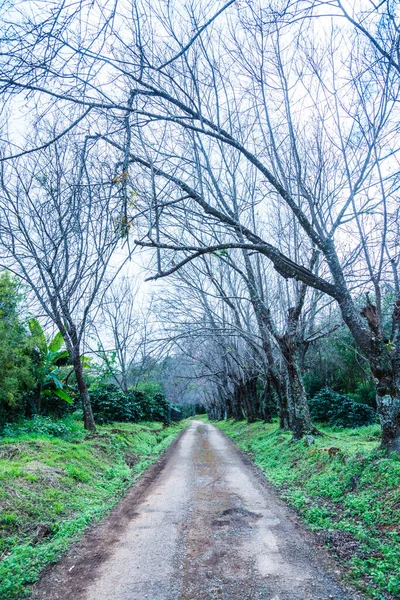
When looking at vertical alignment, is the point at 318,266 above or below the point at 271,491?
above

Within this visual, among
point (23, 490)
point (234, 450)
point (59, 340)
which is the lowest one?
point (234, 450)

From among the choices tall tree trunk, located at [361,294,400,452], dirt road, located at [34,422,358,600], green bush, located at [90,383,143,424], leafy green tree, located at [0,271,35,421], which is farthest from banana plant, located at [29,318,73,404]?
tall tree trunk, located at [361,294,400,452]

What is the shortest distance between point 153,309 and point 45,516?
402 inches

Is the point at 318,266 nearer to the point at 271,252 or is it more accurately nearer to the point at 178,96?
the point at 271,252

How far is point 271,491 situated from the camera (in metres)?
7.80

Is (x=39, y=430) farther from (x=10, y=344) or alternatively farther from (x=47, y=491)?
(x=47, y=491)

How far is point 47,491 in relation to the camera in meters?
6.68

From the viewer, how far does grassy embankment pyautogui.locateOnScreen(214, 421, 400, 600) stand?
4035mm

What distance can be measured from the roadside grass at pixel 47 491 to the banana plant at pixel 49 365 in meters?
2.90

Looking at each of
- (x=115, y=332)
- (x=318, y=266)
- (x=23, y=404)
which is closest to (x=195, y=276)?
(x=318, y=266)

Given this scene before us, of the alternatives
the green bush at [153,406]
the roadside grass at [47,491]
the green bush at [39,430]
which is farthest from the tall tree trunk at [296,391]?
the green bush at [153,406]

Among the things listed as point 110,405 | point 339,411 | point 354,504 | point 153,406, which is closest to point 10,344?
point 110,405

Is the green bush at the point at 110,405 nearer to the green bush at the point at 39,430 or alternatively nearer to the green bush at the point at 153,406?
the green bush at the point at 153,406

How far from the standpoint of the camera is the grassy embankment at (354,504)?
404 cm
